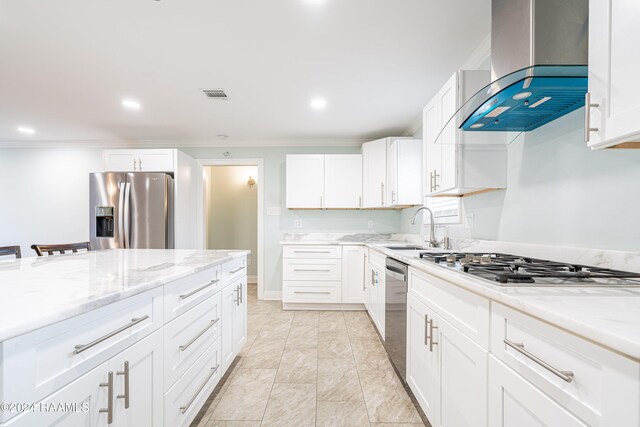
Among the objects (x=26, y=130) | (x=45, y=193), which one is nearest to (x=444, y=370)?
(x=26, y=130)

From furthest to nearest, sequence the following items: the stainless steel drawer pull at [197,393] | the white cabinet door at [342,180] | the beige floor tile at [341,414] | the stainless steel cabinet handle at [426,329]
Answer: the white cabinet door at [342,180]
the beige floor tile at [341,414]
the stainless steel cabinet handle at [426,329]
the stainless steel drawer pull at [197,393]

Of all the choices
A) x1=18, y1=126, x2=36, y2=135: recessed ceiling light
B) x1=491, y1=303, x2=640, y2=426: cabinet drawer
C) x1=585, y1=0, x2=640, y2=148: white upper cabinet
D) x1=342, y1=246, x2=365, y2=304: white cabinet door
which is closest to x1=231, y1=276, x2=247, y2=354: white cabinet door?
x1=342, y1=246, x2=365, y2=304: white cabinet door

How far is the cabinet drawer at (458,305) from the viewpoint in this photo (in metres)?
0.99

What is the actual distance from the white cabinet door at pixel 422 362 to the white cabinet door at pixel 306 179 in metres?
2.46

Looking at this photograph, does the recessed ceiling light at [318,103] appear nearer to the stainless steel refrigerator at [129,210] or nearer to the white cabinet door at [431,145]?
the white cabinet door at [431,145]

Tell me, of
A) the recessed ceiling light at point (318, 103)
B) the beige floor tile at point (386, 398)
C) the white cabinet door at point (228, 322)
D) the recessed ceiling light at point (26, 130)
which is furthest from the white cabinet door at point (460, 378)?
the recessed ceiling light at point (26, 130)

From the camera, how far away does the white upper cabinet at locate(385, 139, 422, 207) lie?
3305mm

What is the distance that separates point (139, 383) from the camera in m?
1.02

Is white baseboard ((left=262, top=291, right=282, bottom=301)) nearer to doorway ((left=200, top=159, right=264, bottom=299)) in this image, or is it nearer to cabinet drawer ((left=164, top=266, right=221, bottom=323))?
doorway ((left=200, top=159, right=264, bottom=299))

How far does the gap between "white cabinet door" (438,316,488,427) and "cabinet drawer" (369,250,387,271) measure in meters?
1.14

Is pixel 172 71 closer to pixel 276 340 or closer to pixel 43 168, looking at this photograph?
pixel 276 340

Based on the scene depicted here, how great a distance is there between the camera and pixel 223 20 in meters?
1.78

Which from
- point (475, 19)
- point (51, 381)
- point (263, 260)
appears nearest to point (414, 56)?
point (475, 19)

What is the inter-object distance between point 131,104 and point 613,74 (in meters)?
3.71
